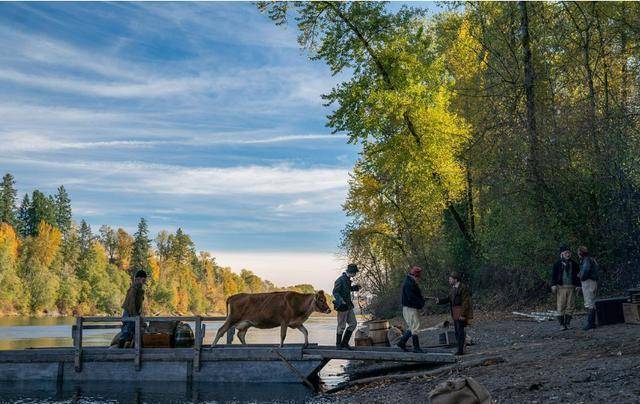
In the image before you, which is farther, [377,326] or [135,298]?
[377,326]

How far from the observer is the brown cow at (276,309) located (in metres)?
17.9

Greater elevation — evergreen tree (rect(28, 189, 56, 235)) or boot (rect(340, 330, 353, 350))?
evergreen tree (rect(28, 189, 56, 235))

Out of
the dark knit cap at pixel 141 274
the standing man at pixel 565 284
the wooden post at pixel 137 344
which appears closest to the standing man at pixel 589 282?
the standing man at pixel 565 284

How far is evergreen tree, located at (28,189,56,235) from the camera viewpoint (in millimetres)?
142250

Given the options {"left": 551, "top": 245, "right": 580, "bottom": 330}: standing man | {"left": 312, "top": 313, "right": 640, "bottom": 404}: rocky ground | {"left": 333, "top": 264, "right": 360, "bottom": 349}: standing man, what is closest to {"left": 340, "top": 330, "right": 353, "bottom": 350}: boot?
{"left": 333, "top": 264, "right": 360, "bottom": 349}: standing man

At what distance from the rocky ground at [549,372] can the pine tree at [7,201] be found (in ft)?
456

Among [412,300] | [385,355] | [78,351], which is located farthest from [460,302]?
[78,351]

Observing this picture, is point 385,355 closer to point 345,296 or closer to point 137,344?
point 345,296

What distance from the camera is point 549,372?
12.4 metres

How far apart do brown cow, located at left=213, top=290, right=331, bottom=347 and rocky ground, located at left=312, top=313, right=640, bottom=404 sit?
259 cm

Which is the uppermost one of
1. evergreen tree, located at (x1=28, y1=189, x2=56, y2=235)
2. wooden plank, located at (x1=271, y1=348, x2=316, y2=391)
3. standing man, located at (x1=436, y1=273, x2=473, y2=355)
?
evergreen tree, located at (x1=28, y1=189, x2=56, y2=235)

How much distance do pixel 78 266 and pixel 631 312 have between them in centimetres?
12822

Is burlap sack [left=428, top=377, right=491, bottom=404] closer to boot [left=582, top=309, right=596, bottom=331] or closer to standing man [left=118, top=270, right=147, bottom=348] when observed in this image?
standing man [left=118, top=270, right=147, bottom=348]

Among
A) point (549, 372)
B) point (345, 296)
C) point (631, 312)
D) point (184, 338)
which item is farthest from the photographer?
point (184, 338)
